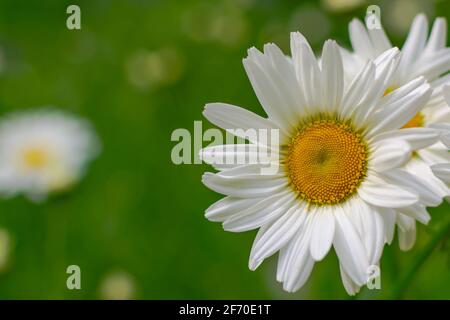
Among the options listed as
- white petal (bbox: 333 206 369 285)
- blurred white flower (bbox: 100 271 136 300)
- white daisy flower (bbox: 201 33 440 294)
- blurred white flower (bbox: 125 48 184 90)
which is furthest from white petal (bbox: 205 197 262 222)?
blurred white flower (bbox: 125 48 184 90)

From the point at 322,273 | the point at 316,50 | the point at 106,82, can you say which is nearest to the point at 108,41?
the point at 106,82

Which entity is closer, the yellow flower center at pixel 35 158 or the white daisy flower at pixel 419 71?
the white daisy flower at pixel 419 71

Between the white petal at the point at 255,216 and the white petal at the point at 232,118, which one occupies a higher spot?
the white petal at the point at 232,118

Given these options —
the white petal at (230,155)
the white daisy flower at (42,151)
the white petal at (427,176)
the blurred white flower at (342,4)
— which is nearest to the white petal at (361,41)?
the white petal at (427,176)

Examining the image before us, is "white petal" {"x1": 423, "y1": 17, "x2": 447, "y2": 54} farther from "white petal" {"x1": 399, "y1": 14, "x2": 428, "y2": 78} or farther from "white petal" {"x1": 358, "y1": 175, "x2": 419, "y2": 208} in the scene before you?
"white petal" {"x1": 358, "y1": 175, "x2": 419, "y2": 208}

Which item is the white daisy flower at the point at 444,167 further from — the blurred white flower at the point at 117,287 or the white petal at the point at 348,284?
the blurred white flower at the point at 117,287
